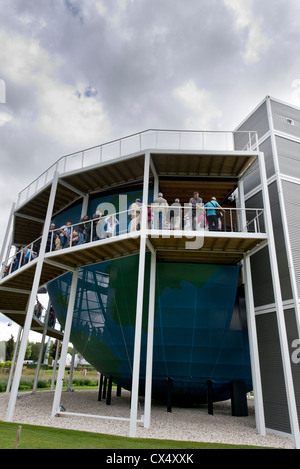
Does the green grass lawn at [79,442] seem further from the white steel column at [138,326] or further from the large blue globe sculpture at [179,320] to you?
the large blue globe sculpture at [179,320]

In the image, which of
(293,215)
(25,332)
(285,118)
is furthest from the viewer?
(285,118)

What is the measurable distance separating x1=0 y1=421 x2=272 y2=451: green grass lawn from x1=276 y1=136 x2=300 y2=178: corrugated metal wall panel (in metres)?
9.18

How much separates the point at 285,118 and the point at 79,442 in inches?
524

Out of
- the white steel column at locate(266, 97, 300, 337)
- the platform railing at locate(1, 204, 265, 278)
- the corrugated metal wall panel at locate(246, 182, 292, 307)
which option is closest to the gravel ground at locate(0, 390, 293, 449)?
the white steel column at locate(266, 97, 300, 337)

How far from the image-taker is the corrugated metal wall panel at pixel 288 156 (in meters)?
11.9

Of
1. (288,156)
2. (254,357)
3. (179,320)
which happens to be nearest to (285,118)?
(288,156)

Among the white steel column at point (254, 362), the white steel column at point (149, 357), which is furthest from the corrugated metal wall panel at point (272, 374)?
the white steel column at point (149, 357)

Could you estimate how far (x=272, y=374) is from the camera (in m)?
10.2

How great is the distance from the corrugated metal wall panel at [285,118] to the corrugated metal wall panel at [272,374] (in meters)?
7.49

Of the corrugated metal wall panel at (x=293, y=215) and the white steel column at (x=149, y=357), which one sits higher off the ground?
the corrugated metal wall panel at (x=293, y=215)

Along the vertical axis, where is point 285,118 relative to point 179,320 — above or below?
above

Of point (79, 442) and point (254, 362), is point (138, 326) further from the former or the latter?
point (254, 362)

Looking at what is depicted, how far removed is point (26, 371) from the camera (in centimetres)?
3212

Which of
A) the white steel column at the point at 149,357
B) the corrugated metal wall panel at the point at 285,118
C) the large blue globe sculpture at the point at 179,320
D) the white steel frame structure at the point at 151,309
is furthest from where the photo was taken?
the corrugated metal wall panel at the point at 285,118
